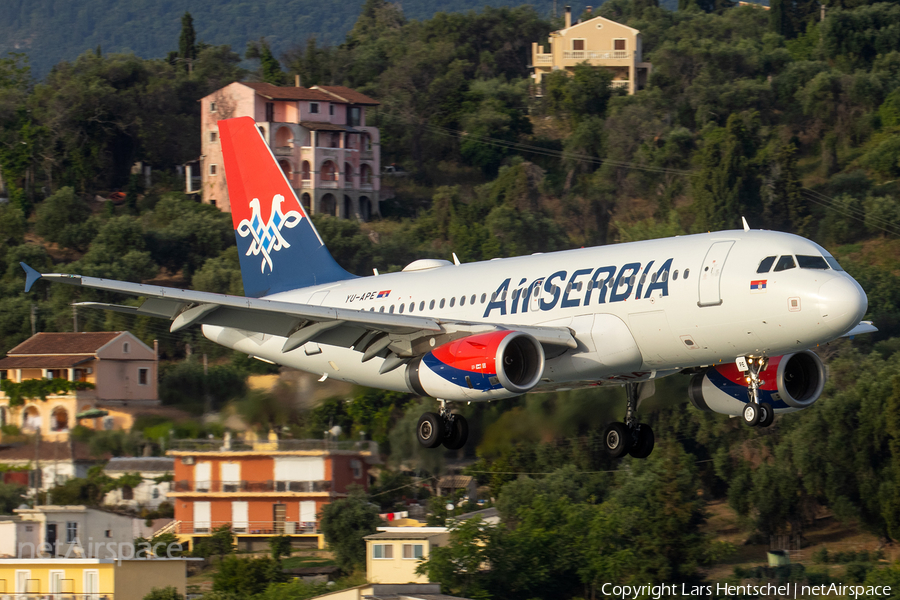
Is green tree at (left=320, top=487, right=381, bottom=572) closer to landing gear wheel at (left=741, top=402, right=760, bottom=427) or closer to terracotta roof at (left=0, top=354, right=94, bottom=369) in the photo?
terracotta roof at (left=0, top=354, right=94, bottom=369)

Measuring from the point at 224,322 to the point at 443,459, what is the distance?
1930 centimetres

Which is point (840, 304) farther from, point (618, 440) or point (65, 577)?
point (65, 577)

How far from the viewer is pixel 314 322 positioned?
32.2 metres

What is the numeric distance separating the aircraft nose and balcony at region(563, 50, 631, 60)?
475ft

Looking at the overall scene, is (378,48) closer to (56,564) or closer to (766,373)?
(56,564)

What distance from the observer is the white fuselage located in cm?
2748

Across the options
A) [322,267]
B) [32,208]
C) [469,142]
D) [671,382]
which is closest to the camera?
[671,382]

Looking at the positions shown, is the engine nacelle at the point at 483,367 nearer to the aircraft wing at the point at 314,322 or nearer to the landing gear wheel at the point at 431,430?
the aircraft wing at the point at 314,322

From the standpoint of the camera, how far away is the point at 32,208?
132m

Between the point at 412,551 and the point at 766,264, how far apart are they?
4024 cm

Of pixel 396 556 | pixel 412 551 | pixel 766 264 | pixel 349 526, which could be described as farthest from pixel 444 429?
pixel 349 526

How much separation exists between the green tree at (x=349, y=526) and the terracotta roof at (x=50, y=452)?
39.9 ft

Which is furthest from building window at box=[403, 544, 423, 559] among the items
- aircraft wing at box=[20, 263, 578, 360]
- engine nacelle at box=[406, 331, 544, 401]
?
engine nacelle at box=[406, 331, 544, 401]

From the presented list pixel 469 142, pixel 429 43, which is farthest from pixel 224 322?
pixel 429 43
